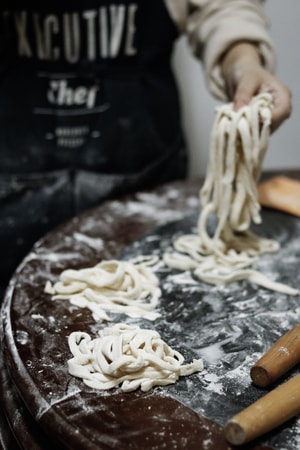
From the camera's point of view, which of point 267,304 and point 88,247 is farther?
point 88,247

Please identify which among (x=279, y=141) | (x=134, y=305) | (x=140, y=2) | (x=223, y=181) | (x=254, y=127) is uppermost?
(x=140, y=2)

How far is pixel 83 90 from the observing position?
6.30 feet

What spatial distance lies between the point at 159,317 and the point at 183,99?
5.19 feet

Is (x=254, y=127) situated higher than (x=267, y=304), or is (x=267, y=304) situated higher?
(x=254, y=127)

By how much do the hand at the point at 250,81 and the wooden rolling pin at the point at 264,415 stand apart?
2.58 feet

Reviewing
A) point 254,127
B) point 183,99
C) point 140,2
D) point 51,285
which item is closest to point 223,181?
point 254,127

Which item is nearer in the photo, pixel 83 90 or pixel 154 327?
pixel 154 327

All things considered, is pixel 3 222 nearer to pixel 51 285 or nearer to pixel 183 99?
pixel 51 285

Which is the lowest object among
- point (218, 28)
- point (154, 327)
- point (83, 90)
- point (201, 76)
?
point (154, 327)

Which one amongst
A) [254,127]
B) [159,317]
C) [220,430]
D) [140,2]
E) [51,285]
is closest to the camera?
[220,430]

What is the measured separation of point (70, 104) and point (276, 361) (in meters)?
1.17

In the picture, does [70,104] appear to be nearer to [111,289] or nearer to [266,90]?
[266,90]

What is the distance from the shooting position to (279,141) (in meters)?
2.84

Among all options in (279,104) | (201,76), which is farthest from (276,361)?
(201,76)
